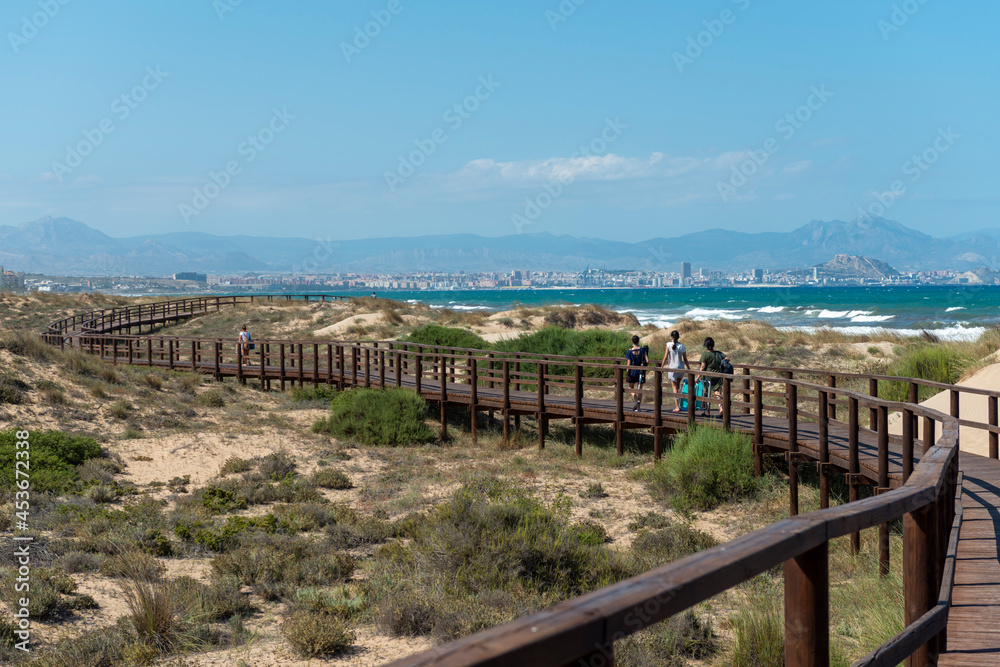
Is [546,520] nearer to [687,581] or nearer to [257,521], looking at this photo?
[257,521]

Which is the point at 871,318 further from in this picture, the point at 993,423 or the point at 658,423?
the point at 993,423

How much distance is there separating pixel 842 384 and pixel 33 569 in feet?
62.2

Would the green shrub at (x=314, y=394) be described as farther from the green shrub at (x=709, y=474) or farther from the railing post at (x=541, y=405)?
the green shrub at (x=709, y=474)

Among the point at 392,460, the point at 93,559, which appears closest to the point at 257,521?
the point at 93,559

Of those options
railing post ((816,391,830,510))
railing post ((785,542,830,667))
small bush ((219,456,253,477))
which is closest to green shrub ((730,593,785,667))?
railing post ((785,542,830,667))

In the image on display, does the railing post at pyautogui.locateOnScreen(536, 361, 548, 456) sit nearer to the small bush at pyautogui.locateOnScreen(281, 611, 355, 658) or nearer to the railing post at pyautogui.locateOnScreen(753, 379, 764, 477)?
the railing post at pyautogui.locateOnScreen(753, 379, 764, 477)

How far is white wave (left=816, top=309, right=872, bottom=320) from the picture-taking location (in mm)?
75938

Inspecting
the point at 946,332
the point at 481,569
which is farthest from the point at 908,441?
the point at 946,332

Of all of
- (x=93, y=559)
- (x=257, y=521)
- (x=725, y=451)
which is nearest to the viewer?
(x=93, y=559)

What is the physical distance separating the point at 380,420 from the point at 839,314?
72.2m

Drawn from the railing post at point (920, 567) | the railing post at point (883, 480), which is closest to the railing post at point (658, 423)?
the railing post at point (883, 480)

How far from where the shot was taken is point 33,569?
787cm

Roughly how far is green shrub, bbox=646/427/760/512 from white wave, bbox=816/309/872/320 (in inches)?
2688

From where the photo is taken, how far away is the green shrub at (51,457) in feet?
38.1
